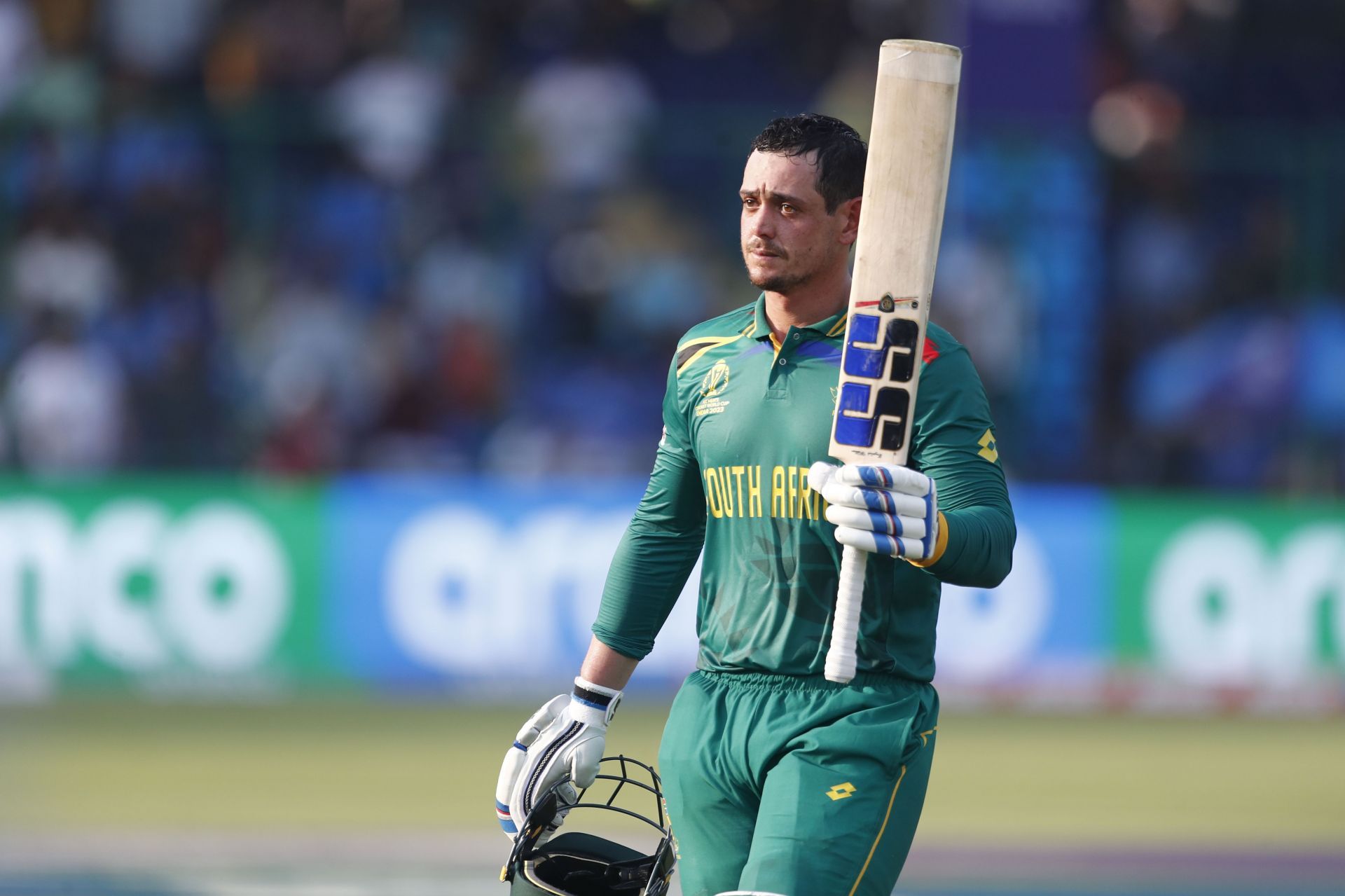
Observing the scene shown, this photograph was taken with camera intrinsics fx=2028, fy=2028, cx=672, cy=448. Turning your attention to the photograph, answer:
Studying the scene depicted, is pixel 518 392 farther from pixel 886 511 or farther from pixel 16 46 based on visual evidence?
pixel 886 511

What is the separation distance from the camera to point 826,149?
423 centimetres

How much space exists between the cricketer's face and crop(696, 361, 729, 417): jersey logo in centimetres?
22

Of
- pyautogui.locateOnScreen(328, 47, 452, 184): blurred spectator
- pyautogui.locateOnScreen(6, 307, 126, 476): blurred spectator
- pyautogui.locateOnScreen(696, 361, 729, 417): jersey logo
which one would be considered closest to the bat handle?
pyautogui.locateOnScreen(696, 361, 729, 417): jersey logo

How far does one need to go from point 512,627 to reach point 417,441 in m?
1.48

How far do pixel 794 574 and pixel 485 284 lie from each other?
29.7 ft

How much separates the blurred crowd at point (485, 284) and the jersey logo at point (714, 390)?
8194mm

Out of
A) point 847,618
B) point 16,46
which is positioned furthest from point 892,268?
point 16,46

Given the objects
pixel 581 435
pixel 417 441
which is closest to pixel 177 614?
pixel 417 441

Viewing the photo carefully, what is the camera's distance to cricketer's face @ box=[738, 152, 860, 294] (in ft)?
13.8

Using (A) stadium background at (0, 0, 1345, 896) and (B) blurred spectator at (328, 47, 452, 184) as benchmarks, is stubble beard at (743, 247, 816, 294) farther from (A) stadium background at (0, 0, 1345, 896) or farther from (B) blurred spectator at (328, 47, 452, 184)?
(B) blurred spectator at (328, 47, 452, 184)

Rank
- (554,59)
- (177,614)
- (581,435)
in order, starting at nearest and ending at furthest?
(177,614) → (581,435) → (554,59)

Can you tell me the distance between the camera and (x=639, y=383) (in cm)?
1291

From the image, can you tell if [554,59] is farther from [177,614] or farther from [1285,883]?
Result: [1285,883]

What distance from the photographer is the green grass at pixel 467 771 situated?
9.02 metres
